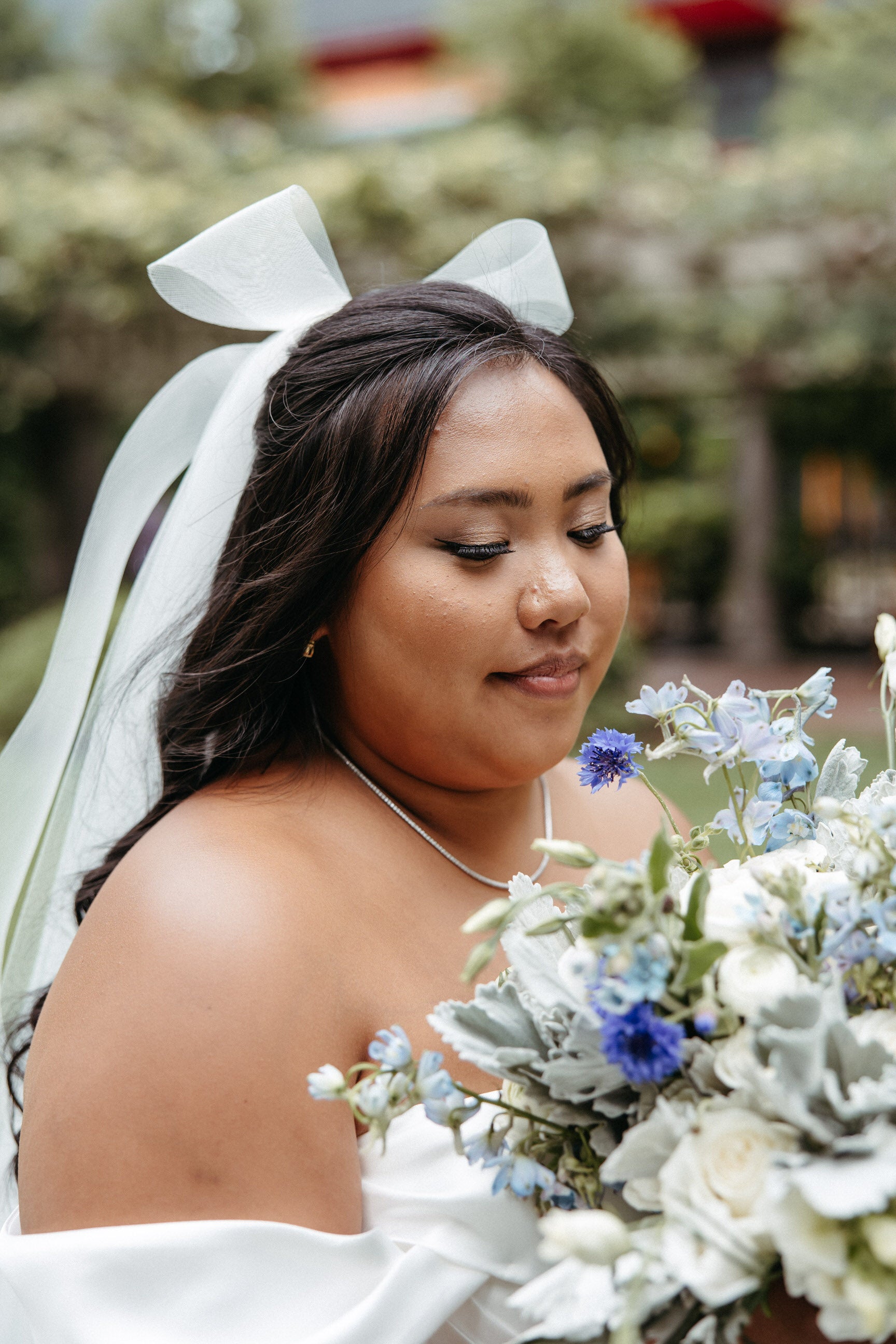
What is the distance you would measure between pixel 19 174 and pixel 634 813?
10.6 meters

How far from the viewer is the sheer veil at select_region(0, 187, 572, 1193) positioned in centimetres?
202

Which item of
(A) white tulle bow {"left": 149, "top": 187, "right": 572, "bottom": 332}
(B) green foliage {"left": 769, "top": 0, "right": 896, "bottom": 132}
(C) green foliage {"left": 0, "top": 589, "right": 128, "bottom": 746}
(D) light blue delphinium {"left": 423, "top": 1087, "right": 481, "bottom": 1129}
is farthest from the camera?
(B) green foliage {"left": 769, "top": 0, "right": 896, "bottom": 132}

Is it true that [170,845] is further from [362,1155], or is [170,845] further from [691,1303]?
[691,1303]

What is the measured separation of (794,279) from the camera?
1112 cm

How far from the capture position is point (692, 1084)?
1162mm

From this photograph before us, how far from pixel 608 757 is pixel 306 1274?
68 cm

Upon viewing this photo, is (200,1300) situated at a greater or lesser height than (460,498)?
lesser

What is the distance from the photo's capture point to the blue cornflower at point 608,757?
139cm

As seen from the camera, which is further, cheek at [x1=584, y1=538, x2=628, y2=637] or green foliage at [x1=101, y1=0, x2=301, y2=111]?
green foliage at [x1=101, y1=0, x2=301, y2=111]

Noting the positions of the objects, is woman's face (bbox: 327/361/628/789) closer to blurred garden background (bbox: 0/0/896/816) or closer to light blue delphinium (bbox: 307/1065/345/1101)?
light blue delphinium (bbox: 307/1065/345/1101)

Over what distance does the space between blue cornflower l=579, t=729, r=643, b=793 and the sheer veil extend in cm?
85

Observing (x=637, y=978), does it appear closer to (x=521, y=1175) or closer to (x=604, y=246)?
(x=521, y=1175)

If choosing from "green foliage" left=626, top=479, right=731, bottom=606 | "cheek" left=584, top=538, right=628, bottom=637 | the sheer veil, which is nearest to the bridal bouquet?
"cheek" left=584, top=538, right=628, bottom=637

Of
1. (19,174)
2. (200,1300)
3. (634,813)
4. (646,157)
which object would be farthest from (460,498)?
(19,174)
